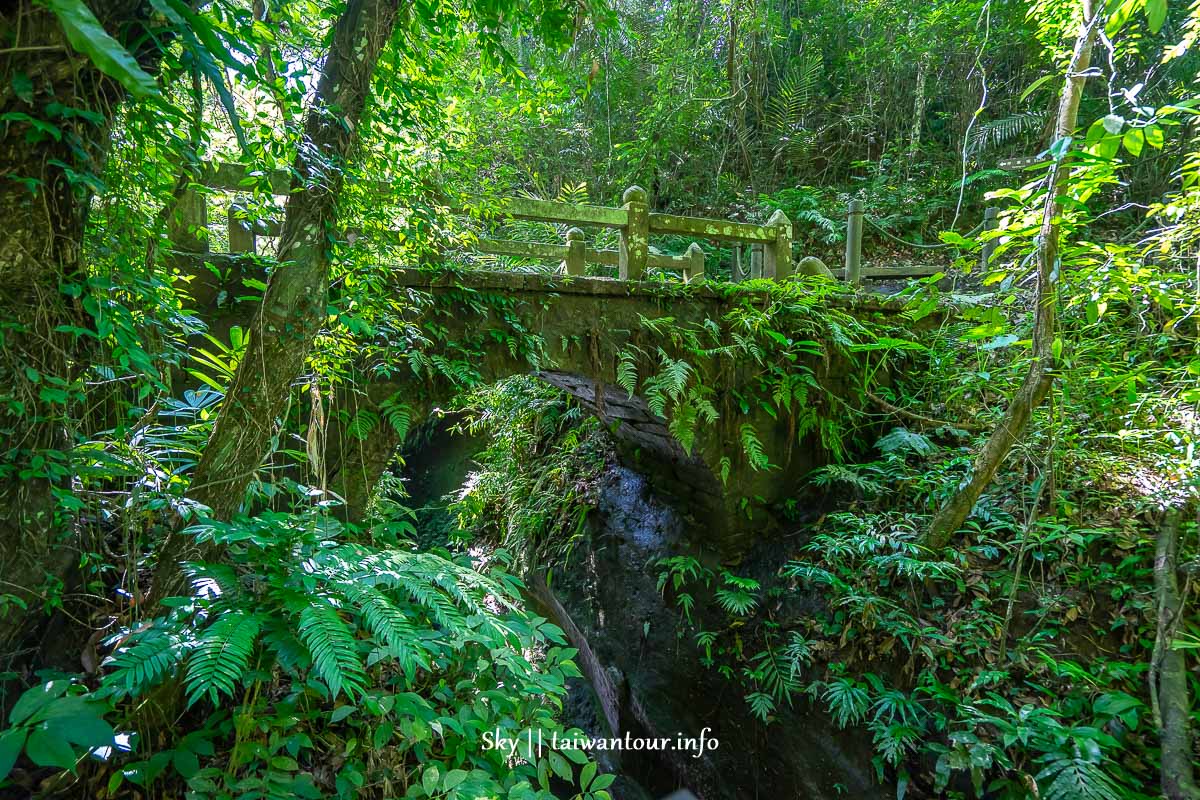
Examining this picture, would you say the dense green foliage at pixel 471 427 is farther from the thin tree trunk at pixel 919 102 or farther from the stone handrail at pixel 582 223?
the thin tree trunk at pixel 919 102

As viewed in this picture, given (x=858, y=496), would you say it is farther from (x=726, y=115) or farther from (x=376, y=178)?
(x=726, y=115)

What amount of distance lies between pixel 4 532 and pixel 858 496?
4.71 m

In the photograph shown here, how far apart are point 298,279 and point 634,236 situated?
269 centimetres

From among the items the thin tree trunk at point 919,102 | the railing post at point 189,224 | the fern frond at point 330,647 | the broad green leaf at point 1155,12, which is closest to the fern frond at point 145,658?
the fern frond at point 330,647

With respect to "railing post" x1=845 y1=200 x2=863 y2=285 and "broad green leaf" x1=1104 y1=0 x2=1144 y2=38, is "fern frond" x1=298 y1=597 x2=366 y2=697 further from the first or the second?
"railing post" x1=845 y1=200 x2=863 y2=285

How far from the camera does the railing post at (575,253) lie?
480cm

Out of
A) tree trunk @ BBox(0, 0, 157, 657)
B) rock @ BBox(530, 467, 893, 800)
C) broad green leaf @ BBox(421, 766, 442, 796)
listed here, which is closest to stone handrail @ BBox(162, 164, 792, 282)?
tree trunk @ BBox(0, 0, 157, 657)

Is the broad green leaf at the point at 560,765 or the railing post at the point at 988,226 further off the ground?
the railing post at the point at 988,226

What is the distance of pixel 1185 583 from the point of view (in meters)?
2.81

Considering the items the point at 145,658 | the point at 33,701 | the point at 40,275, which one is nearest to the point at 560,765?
the point at 145,658

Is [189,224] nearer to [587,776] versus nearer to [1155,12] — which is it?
[587,776]

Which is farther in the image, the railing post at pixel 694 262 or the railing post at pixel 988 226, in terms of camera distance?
the railing post at pixel 694 262

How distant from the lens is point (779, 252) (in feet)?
15.4

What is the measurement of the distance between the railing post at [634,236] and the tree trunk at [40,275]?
2997mm
